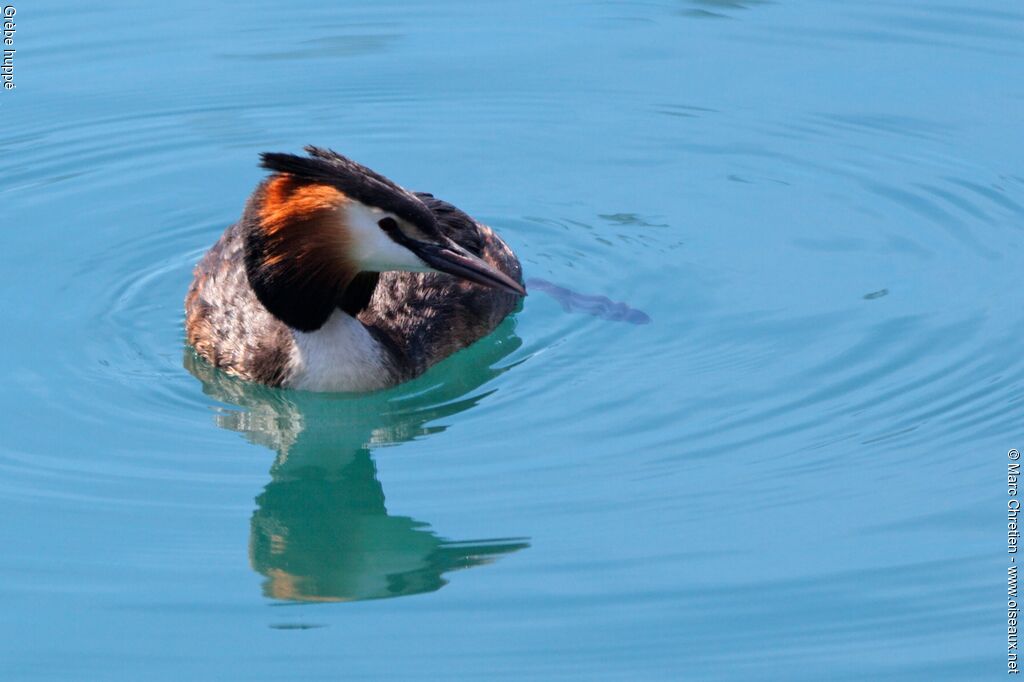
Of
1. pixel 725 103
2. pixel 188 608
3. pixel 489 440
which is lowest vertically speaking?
pixel 188 608

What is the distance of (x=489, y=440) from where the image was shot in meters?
10.2

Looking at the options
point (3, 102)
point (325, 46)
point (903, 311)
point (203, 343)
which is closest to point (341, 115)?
point (325, 46)

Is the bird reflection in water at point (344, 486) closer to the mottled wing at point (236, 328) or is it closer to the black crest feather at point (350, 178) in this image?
the mottled wing at point (236, 328)

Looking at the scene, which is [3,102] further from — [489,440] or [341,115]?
[489,440]

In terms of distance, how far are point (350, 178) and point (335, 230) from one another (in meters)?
0.34

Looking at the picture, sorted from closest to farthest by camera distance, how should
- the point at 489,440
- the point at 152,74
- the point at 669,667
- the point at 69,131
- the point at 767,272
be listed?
the point at 669,667 → the point at 489,440 → the point at 767,272 → the point at 69,131 → the point at 152,74

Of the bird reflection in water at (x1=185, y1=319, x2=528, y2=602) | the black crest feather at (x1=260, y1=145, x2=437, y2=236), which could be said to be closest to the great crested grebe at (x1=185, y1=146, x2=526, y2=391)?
the black crest feather at (x1=260, y1=145, x2=437, y2=236)

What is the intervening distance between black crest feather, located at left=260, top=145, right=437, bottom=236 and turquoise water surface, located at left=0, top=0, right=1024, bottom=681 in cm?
127

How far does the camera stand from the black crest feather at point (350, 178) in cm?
1010

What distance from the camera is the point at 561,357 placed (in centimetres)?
1126

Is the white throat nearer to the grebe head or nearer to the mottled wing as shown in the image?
the mottled wing

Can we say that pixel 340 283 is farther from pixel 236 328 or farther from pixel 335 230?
pixel 236 328

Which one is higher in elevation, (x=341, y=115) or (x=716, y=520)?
(x=341, y=115)

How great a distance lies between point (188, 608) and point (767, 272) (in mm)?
5022
